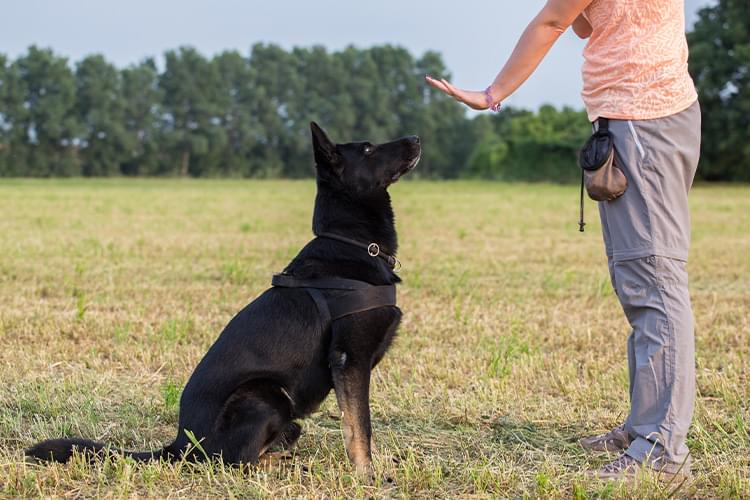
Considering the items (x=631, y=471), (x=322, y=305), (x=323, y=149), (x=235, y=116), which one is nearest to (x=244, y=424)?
(x=322, y=305)

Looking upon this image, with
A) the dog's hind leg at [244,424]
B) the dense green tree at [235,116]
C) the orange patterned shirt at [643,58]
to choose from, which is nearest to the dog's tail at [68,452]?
the dog's hind leg at [244,424]

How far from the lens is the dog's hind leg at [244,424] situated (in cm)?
355

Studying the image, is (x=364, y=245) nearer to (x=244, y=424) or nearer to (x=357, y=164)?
(x=357, y=164)

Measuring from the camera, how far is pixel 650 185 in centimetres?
351

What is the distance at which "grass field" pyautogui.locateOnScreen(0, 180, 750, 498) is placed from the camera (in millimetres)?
3590

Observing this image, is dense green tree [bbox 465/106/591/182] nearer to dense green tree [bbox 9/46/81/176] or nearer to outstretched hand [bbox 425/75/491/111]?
dense green tree [bbox 9/46/81/176]

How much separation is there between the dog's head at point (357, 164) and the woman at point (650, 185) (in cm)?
87

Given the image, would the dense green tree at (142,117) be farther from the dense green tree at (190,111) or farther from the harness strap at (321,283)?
the harness strap at (321,283)

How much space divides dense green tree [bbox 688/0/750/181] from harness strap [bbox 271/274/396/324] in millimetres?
44701

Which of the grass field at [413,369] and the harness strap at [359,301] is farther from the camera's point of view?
the harness strap at [359,301]

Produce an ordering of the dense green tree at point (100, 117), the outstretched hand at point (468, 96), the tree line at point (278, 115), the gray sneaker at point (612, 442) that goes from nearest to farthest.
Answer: the outstretched hand at point (468, 96) < the gray sneaker at point (612, 442) < the tree line at point (278, 115) < the dense green tree at point (100, 117)

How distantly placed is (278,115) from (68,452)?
63145mm

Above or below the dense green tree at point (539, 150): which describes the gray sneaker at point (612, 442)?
below

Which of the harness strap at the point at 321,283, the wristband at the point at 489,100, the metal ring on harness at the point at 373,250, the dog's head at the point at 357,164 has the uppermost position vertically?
the wristband at the point at 489,100
